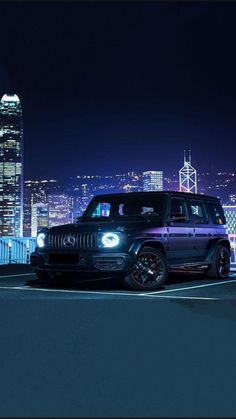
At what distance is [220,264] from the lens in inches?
473

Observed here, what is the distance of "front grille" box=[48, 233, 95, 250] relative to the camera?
9484 mm

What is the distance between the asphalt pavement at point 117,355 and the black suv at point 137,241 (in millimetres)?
694

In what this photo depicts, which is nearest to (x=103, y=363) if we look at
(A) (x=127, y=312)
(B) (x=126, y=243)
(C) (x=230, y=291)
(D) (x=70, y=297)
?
(A) (x=127, y=312)

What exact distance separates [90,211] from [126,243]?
87.9 inches

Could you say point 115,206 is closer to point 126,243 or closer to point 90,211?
point 90,211

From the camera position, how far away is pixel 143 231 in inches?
380

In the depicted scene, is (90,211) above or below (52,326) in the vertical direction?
above

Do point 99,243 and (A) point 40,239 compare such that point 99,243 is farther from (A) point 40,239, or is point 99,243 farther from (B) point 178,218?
(B) point 178,218

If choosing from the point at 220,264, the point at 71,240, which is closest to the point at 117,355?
the point at 71,240

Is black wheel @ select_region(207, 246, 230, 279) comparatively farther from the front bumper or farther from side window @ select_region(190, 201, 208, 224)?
the front bumper

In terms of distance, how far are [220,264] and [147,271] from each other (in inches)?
115

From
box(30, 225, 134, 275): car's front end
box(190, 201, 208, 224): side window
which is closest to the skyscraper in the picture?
box(190, 201, 208, 224): side window

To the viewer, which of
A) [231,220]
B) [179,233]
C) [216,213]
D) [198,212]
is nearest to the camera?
[179,233]

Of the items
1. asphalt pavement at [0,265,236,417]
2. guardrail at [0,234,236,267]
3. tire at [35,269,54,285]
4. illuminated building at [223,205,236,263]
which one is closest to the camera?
asphalt pavement at [0,265,236,417]
